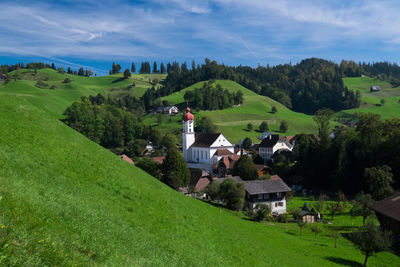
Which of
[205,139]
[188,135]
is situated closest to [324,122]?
[205,139]

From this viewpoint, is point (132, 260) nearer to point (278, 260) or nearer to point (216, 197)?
point (278, 260)

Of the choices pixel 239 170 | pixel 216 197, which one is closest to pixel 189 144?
pixel 239 170

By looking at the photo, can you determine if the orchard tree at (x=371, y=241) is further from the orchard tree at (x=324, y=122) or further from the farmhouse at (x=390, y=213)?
the orchard tree at (x=324, y=122)

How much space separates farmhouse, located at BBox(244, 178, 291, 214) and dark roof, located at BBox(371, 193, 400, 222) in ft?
57.0

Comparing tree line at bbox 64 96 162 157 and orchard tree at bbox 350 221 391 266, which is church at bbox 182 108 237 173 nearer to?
tree line at bbox 64 96 162 157

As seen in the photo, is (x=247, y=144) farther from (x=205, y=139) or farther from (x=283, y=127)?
(x=283, y=127)

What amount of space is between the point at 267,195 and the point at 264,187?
1.39 metres

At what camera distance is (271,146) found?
95.9 metres

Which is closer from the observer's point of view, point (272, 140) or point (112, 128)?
point (272, 140)

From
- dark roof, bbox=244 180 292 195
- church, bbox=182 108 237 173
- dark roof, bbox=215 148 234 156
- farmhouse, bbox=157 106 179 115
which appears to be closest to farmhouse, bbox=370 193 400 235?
dark roof, bbox=244 180 292 195

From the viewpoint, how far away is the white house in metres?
95.7

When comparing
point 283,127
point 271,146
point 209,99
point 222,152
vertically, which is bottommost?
point 222,152

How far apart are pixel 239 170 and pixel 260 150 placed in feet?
109

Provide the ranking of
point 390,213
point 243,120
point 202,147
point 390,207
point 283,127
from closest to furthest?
point 390,213
point 390,207
point 202,147
point 283,127
point 243,120
